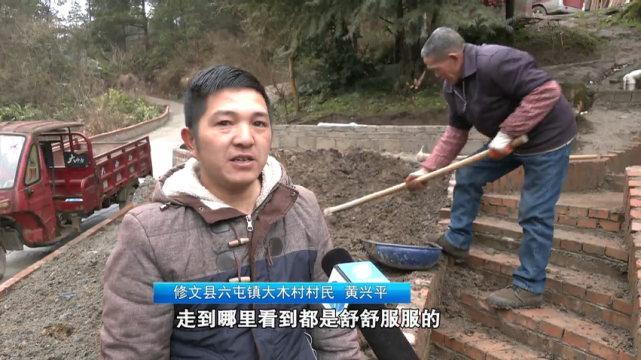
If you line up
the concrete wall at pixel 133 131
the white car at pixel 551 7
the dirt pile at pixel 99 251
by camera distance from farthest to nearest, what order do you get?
1. the white car at pixel 551 7
2. the concrete wall at pixel 133 131
3. the dirt pile at pixel 99 251

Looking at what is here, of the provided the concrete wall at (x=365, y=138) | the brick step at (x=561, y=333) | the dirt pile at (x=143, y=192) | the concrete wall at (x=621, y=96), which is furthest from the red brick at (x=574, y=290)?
the dirt pile at (x=143, y=192)

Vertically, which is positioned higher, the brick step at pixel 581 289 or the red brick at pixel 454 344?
the brick step at pixel 581 289

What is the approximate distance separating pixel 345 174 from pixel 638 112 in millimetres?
5062

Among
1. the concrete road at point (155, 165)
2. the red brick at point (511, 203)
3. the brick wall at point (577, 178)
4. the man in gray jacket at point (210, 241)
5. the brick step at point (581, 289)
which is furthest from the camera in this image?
the concrete road at point (155, 165)

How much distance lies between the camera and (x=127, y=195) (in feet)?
27.8

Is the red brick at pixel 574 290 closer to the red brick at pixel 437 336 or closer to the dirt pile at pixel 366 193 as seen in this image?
the red brick at pixel 437 336

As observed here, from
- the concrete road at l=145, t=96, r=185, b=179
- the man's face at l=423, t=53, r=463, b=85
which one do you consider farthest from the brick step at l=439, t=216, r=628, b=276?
the concrete road at l=145, t=96, r=185, b=179

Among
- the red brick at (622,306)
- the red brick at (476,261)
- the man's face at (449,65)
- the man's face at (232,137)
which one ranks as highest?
the man's face at (449,65)

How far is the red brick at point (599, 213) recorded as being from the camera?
3697 mm

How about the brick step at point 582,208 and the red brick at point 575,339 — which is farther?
the brick step at point 582,208

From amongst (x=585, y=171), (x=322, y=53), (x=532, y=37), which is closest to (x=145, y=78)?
(x=322, y=53)

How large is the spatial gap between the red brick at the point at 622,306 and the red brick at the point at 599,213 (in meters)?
0.88

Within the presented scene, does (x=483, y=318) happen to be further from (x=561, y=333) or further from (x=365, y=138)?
(x=365, y=138)

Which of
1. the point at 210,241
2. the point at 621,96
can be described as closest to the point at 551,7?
the point at 621,96
